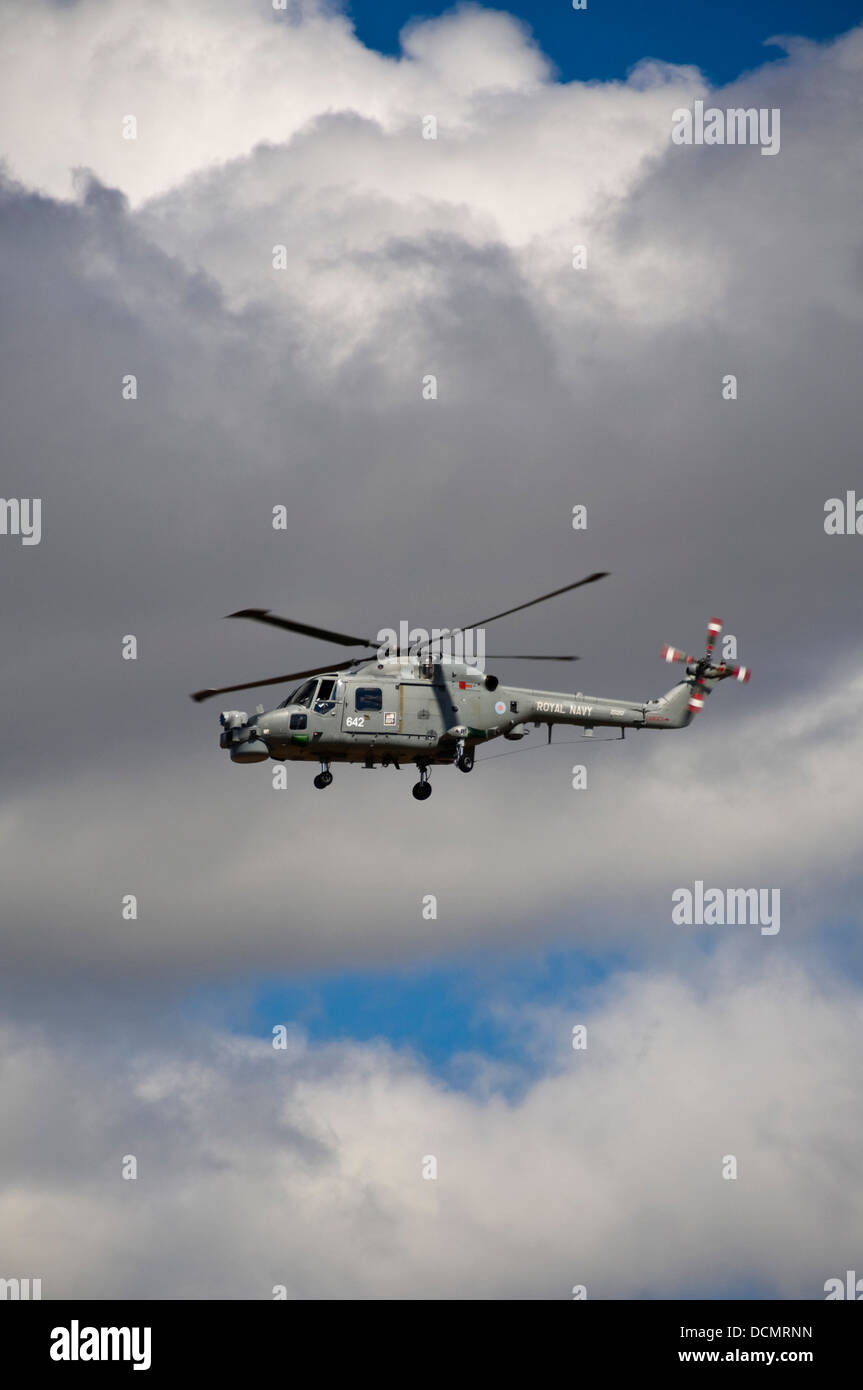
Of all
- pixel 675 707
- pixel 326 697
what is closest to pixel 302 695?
pixel 326 697

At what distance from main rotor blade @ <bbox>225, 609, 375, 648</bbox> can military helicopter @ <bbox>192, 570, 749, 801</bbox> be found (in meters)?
0.07

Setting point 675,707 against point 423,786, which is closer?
point 423,786

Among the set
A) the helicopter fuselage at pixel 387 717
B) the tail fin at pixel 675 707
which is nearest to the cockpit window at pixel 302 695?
the helicopter fuselage at pixel 387 717

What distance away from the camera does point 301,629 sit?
97.9m

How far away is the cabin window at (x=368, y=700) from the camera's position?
101 metres

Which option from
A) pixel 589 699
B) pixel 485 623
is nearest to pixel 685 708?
pixel 589 699

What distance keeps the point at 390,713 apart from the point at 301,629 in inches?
251

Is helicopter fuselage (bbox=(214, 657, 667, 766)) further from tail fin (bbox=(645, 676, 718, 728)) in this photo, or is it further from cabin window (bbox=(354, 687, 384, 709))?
tail fin (bbox=(645, 676, 718, 728))

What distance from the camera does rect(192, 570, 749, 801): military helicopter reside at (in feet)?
329

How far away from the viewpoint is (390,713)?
10169 centimetres

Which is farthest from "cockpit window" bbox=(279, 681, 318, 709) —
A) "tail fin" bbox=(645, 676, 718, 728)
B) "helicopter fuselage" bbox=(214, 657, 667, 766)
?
"tail fin" bbox=(645, 676, 718, 728)

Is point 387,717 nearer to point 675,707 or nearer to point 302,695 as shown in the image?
point 302,695
